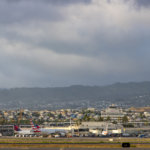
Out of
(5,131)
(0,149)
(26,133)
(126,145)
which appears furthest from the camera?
(5,131)

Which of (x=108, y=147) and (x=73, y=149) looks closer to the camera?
(x=73, y=149)

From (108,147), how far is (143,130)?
11355cm

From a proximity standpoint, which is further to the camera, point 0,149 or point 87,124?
point 87,124

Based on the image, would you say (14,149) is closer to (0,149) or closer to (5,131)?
(0,149)

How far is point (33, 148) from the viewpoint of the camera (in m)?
60.8

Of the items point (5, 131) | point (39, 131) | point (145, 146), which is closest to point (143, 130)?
point (39, 131)

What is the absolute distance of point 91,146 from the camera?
63594 mm

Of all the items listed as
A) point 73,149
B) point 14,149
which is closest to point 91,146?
point 73,149

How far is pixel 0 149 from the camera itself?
2259 inches

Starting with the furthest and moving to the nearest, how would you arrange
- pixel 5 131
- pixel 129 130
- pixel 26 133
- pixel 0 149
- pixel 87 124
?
pixel 87 124, pixel 5 131, pixel 129 130, pixel 26 133, pixel 0 149

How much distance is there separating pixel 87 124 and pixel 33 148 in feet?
454

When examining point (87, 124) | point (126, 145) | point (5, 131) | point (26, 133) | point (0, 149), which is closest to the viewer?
point (0, 149)

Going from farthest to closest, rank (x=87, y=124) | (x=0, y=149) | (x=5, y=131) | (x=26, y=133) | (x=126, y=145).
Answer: (x=87, y=124)
(x=5, y=131)
(x=26, y=133)
(x=126, y=145)
(x=0, y=149)

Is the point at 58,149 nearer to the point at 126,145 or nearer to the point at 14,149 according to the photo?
the point at 14,149
